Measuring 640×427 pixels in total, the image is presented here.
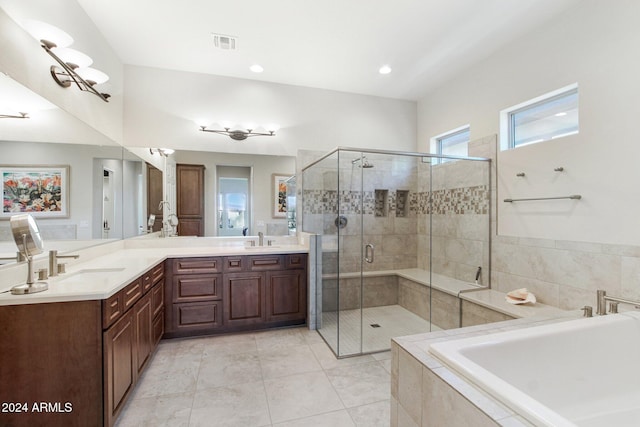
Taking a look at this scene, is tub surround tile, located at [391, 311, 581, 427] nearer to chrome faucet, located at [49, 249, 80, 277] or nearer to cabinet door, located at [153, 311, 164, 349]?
cabinet door, located at [153, 311, 164, 349]

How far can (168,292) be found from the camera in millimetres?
2779

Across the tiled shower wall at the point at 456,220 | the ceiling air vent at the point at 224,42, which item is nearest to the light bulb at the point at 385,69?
the tiled shower wall at the point at 456,220

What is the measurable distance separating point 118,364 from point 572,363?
258 cm

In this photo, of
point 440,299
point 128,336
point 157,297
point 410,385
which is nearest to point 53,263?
point 128,336

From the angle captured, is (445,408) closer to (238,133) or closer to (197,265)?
(197,265)

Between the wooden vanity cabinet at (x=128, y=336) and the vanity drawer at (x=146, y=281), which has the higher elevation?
the vanity drawer at (x=146, y=281)

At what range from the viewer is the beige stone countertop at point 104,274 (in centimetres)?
148

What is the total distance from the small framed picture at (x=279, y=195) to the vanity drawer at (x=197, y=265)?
0.97 m

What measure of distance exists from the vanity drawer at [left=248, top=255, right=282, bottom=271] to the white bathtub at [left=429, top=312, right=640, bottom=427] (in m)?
1.97

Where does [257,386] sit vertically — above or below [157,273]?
below

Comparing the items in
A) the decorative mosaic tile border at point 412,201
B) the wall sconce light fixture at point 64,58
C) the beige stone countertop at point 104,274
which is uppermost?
the wall sconce light fixture at point 64,58

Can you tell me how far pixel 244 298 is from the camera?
9.75ft

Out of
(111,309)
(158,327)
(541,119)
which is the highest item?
(541,119)

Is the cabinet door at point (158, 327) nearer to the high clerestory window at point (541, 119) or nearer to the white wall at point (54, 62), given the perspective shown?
the white wall at point (54, 62)
